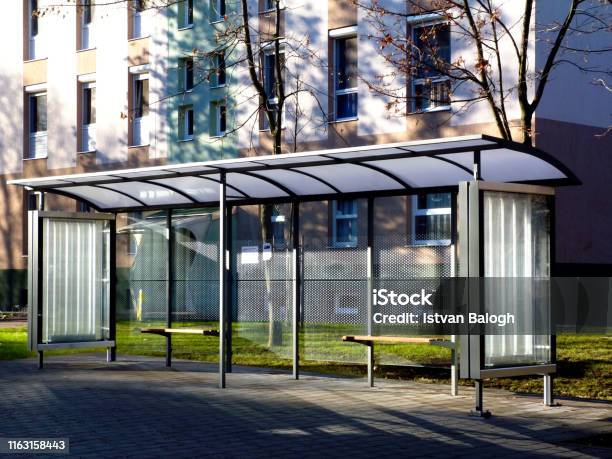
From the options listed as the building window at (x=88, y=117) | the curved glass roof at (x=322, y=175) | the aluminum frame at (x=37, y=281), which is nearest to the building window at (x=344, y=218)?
the building window at (x=88, y=117)

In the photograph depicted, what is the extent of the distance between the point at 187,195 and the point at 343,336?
306 centimetres

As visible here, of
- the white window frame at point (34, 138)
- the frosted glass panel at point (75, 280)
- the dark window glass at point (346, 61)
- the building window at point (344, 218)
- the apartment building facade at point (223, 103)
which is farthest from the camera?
the white window frame at point (34, 138)

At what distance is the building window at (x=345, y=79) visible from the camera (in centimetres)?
2708

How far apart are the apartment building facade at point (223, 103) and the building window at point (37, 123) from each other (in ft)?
0.17

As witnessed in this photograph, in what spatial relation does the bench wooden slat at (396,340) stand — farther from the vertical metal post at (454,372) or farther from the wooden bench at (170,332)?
the wooden bench at (170,332)

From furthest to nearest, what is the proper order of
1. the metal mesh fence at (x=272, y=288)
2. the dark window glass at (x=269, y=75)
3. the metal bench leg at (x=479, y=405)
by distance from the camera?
the dark window glass at (x=269, y=75)
the metal mesh fence at (x=272, y=288)
the metal bench leg at (x=479, y=405)

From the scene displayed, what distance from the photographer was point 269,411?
11.2 meters

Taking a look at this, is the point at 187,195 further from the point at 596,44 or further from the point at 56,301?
the point at 596,44

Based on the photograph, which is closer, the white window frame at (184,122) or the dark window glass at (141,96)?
the white window frame at (184,122)

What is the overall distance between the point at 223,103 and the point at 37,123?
33.2ft

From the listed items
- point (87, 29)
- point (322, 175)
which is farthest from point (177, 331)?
point (87, 29)

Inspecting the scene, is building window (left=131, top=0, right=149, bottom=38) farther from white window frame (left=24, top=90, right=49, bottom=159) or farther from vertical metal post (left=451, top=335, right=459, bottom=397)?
vertical metal post (left=451, top=335, right=459, bottom=397)

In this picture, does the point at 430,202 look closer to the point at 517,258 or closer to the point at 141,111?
the point at 141,111

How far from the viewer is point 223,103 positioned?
96.0 ft
